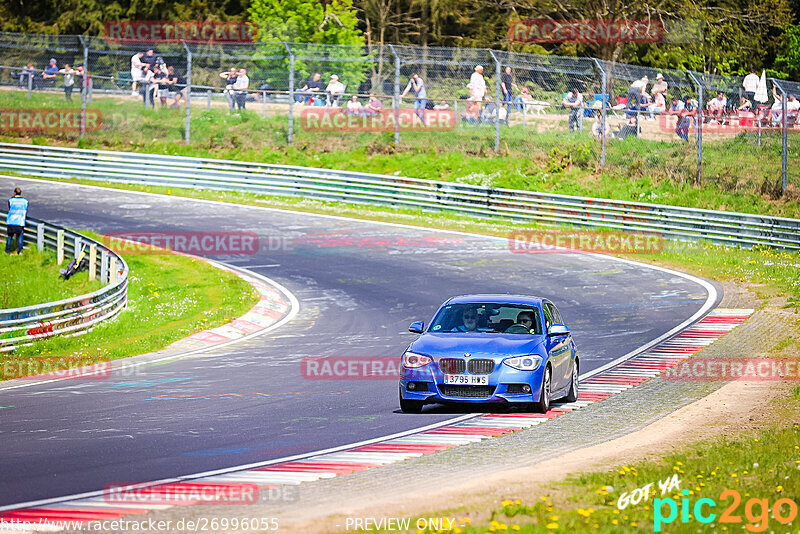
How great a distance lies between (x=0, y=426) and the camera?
1207cm

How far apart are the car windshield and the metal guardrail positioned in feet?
57.3

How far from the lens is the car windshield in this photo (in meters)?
13.4

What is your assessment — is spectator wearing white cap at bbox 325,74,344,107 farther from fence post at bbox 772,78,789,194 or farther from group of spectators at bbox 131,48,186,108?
fence post at bbox 772,78,789,194

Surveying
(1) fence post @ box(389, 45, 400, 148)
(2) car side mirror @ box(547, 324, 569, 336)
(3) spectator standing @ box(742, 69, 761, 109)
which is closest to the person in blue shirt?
(1) fence post @ box(389, 45, 400, 148)

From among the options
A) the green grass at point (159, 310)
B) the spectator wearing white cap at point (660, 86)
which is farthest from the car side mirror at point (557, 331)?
the spectator wearing white cap at point (660, 86)

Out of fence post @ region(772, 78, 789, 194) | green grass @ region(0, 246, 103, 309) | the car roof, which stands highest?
fence post @ region(772, 78, 789, 194)

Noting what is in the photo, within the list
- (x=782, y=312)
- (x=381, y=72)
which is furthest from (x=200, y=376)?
(x=381, y=72)

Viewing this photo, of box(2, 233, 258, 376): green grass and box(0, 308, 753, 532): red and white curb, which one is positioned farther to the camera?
box(2, 233, 258, 376): green grass

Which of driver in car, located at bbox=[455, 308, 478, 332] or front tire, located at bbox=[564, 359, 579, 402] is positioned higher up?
driver in car, located at bbox=[455, 308, 478, 332]

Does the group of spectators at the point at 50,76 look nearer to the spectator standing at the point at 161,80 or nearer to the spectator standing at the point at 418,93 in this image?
the spectator standing at the point at 161,80

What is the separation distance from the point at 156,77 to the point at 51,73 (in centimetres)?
393

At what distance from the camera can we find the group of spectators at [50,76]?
1510 inches

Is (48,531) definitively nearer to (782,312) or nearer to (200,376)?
(200,376)

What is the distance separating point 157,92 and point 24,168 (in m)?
5.73
